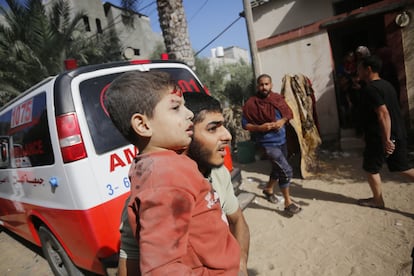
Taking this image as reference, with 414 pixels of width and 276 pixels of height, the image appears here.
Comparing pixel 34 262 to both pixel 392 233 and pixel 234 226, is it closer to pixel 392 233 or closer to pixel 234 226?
pixel 234 226

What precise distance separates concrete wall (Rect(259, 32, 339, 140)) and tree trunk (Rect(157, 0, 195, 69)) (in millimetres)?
2786

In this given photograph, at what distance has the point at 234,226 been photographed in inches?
59.9

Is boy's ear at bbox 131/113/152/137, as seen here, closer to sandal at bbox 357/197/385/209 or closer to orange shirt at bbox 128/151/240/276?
orange shirt at bbox 128/151/240/276

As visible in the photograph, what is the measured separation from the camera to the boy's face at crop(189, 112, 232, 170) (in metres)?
1.36

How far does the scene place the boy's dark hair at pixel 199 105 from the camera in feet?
4.52

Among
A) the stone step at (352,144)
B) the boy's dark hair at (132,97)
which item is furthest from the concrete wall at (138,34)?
the boy's dark hair at (132,97)

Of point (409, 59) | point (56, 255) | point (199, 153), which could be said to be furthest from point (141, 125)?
point (409, 59)

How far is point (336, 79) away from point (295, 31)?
1638 mm

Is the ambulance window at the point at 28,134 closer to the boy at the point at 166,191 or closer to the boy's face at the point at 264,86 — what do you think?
the boy at the point at 166,191

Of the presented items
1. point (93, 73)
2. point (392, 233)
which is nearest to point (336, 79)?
point (392, 233)

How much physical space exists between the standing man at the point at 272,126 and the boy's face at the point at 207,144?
240cm

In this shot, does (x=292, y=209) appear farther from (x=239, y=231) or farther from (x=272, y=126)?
(x=239, y=231)

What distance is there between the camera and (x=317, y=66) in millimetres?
6676

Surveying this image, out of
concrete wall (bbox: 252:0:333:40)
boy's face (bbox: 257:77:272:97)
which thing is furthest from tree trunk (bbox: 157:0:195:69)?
concrete wall (bbox: 252:0:333:40)
